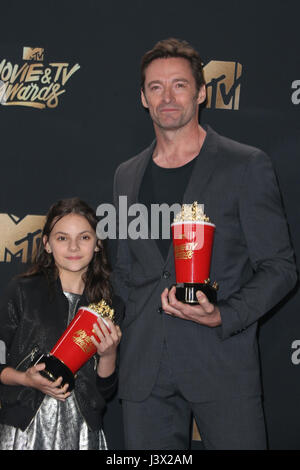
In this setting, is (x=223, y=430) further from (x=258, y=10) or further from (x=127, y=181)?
(x=258, y=10)

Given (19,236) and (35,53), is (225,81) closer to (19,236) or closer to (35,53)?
(35,53)

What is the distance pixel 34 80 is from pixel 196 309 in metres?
1.66

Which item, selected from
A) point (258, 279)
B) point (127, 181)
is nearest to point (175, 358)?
point (258, 279)

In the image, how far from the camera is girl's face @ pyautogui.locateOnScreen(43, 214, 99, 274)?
228 centimetres

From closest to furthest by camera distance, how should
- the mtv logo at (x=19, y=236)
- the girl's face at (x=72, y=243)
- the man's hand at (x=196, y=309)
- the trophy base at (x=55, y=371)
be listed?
the man's hand at (x=196, y=309), the trophy base at (x=55, y=371), the girl's face at (x=72, y=243), the mtv logo at (x=19, y=236)

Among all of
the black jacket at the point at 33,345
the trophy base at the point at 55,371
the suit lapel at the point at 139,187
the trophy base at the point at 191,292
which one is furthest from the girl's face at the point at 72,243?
the trophy base at the point at 191,292

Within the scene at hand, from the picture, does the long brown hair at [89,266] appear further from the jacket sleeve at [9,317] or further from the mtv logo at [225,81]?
the mtv logo at [225,81]

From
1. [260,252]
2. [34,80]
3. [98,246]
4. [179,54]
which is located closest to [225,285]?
[260,252]

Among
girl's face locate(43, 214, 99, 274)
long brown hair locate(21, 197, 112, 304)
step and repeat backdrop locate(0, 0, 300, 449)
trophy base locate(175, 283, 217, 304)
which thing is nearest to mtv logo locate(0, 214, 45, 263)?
step and repeat backdrop locate(0, 0, 300, 449)

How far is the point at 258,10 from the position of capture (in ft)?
9.33

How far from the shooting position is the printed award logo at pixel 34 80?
284 cm

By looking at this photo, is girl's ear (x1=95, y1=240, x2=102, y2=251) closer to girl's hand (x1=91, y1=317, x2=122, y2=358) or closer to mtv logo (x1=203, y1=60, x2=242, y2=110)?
girl's hand (x1=91, y1=317, x2=122, y2=358)

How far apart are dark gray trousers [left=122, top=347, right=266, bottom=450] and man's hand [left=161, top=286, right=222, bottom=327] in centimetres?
25
